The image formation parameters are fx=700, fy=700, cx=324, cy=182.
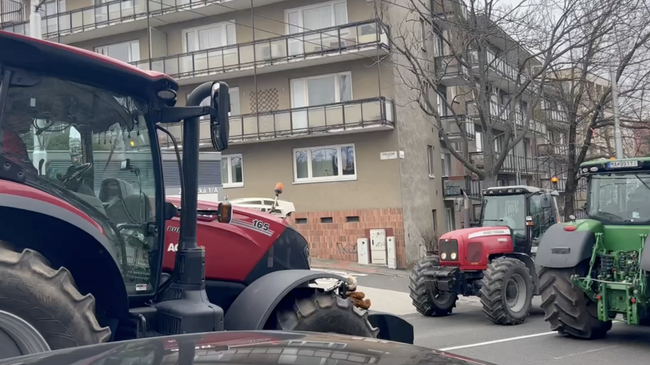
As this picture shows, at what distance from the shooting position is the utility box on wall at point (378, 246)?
2462cm

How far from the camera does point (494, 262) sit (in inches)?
476

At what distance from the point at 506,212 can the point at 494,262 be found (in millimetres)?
2169

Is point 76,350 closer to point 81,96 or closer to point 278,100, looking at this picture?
point 81,96

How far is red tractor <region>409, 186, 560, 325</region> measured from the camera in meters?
11.8

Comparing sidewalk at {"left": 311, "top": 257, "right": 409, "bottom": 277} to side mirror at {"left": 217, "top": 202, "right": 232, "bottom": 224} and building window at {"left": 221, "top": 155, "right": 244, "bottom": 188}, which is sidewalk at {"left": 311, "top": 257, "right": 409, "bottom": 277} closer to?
building window at {"left": 221, "top": 155, "right": 244, "bottom": 188}

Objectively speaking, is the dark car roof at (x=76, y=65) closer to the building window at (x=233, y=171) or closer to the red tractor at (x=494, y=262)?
the red tractor at (x=494, y=262)

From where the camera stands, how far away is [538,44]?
22125mm

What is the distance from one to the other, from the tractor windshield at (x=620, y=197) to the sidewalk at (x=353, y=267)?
12.0 metres

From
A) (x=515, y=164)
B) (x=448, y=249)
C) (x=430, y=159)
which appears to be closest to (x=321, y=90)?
(x=430, y=159)

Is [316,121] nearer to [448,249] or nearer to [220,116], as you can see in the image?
[448,249]

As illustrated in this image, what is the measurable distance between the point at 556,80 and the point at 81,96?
2251 centimetres

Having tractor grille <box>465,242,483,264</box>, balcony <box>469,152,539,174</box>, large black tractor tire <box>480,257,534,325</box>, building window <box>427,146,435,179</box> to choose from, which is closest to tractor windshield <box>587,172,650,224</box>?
large black tractor tire <box>480,257,534,325</box>

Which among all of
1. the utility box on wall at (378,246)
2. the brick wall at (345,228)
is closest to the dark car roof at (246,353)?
the utility box on wall at (378,246)

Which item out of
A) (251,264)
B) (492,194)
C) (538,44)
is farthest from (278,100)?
(251,264)
